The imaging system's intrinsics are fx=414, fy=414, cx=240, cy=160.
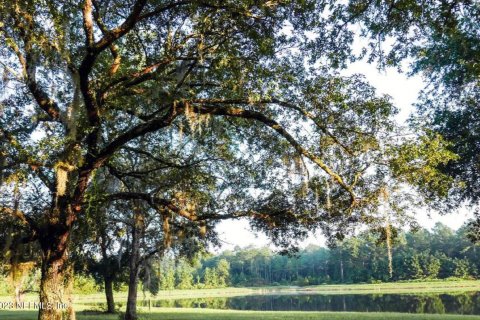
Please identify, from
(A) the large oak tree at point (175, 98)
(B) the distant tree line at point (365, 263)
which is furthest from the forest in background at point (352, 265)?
(A) the large oak tree at point (175, 98)

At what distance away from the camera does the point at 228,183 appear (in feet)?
46.6

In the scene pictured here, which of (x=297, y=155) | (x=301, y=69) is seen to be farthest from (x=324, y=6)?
(x=297, y=155)

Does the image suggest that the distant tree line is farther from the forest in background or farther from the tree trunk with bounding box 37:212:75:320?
the tree trunk with bounding box 37:212:75:320

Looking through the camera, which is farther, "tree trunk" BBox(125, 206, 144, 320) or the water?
the water

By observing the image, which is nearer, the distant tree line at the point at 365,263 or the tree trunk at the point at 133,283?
the tree trunk at the point at 133,283

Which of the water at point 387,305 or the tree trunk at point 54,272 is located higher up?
the tree trunk at point 54,272

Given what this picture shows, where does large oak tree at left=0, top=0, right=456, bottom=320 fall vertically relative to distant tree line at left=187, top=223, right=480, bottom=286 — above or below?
above

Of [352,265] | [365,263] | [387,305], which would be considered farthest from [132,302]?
[365,263]

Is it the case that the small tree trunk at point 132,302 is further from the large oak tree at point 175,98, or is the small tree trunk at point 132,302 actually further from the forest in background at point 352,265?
the forest in background at point 352,265

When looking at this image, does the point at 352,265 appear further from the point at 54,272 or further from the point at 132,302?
the point at 54,272

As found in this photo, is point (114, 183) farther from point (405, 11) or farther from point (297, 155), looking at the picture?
point (405, 11)

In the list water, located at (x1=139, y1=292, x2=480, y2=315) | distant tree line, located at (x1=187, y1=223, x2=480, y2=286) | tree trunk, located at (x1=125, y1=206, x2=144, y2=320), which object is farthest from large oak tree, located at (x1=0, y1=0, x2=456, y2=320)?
distant tree line, located at (x1=187, y1=223, x2=480, y2=286)

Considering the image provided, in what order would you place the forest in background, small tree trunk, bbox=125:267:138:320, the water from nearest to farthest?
small tree trunk, bbox=125:267:138:320
the water
the forest in background

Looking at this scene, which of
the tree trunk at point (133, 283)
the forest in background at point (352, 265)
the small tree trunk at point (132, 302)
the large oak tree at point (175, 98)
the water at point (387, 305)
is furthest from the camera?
the forest in background at point (352, 265)
